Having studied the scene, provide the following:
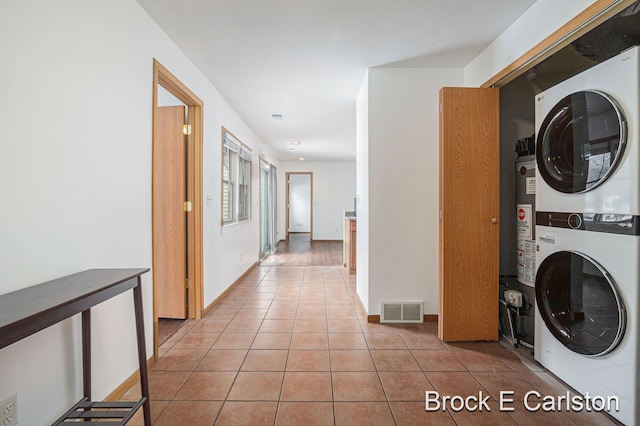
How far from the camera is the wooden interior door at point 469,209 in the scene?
2525 millimetres

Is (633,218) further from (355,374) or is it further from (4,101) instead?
(4,101)

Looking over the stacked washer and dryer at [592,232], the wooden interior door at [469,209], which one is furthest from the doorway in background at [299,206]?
the stacked washer and dryer at [592,232]

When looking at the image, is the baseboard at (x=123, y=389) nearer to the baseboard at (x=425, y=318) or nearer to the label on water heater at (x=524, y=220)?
the baseboard at (x=425, y=318)

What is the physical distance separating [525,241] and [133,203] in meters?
2.87

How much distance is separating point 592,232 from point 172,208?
127 inches

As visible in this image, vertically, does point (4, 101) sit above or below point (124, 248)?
above

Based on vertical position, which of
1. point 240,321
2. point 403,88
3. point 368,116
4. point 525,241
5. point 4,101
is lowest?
point 240,321

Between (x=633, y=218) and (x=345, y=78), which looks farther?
(x=345, y=78)

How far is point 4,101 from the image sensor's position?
3.79ft

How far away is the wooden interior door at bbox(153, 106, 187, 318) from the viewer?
3051 millimetres

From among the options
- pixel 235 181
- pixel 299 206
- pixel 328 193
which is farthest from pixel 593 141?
pixel 299 206

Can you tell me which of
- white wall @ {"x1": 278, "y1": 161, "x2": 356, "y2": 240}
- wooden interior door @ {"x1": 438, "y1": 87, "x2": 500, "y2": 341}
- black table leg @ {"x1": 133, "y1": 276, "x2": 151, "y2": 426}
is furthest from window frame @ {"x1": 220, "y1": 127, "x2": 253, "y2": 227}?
white wall @ {"x1": 278, "y1": 161, "x2": 356, "y2": 240}

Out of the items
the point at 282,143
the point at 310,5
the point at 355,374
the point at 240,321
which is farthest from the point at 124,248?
the point at 282,143

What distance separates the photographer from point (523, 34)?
2.16 m
